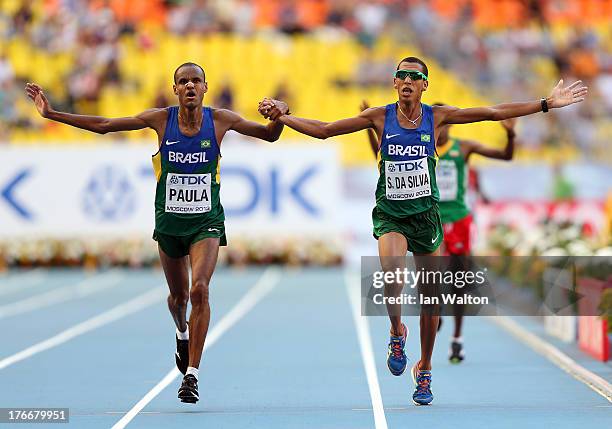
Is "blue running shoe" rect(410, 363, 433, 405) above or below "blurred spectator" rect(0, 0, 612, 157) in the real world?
below

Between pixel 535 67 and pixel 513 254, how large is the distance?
1452 cm

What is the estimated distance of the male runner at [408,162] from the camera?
9.06 metres

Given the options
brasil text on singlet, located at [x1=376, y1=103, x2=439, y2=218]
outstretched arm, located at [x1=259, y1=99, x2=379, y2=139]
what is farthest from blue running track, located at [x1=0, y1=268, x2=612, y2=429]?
outstretched arm, located at [x1=259, y1=99, x2=379, y2=139]

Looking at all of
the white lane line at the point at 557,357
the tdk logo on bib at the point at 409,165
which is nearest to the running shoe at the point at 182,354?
the tdk logo on bib at the point at 409,165

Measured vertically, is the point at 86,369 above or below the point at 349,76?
below

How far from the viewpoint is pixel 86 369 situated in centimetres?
1186

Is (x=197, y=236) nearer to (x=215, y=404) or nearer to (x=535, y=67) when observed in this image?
(x=215, y=404)

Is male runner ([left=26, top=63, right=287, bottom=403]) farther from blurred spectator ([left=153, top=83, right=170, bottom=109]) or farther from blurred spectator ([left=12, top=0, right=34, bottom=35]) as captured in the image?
blurred spectator ([left=12, top=0, right=34, bottom=35])

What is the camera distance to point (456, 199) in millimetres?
12656

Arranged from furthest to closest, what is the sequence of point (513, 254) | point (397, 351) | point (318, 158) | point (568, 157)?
point (568, 157) < point (318, 158) < point (513, 254) < point (397, 351)

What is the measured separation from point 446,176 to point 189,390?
170 inches

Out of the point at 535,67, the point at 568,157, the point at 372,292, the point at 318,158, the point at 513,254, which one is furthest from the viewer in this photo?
the point at 535,67

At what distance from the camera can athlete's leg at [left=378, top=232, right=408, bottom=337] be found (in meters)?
9.10

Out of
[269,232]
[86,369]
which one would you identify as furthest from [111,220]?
[86,369]
